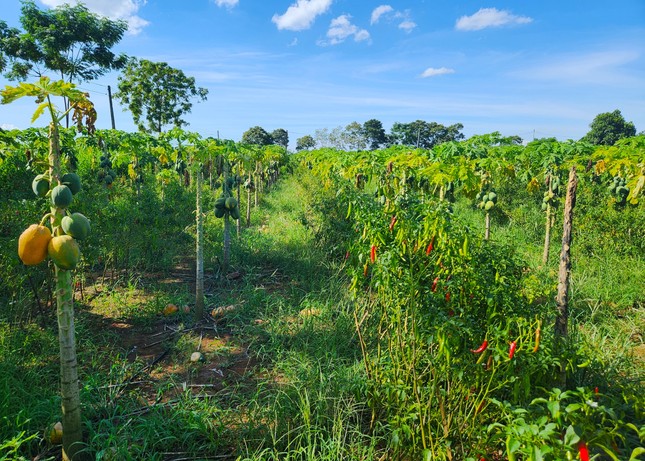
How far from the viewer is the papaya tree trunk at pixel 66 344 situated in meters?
2.36

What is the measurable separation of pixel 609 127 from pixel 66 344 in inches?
2463

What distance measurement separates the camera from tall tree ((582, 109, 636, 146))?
50531 millimetres

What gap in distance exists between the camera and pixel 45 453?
2807mm

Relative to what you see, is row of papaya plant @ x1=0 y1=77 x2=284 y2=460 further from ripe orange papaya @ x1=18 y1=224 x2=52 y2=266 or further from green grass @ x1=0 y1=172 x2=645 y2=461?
green grass @ x1=0 y1=172 x2=645 y2=461

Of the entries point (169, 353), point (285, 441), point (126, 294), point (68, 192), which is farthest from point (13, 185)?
point (285, 441)

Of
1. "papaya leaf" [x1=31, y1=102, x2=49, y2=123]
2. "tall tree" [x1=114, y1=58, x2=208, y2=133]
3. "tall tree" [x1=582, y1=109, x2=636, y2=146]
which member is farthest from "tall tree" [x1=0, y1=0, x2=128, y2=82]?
"tall tree" [x1=582, y1=109, x2=636, y2=146]

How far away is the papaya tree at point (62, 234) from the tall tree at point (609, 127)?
58.6 meters

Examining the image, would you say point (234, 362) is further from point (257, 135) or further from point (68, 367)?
point (257, 135)

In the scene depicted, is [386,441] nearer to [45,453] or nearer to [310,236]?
[45,453]

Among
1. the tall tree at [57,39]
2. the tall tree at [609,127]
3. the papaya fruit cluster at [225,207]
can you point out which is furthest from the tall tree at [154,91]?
the tall tree at [609,127]

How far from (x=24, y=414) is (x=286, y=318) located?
2.67 metres

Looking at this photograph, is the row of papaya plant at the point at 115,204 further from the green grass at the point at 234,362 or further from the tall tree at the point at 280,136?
the tall tree at the point at 280,136

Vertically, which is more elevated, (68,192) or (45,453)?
(68,192)

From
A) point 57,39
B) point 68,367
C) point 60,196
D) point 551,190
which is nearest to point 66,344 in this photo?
point 68,367
